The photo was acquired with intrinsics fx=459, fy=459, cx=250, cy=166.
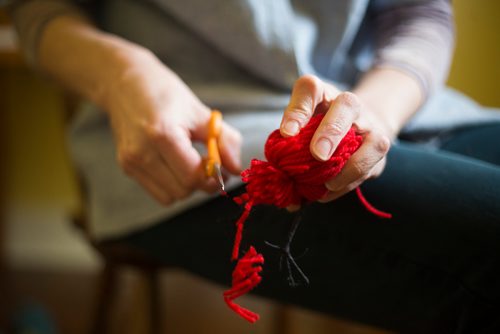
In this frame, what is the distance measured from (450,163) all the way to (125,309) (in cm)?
88

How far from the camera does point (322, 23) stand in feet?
1.67

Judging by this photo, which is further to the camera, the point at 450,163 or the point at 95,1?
the point at 95,1

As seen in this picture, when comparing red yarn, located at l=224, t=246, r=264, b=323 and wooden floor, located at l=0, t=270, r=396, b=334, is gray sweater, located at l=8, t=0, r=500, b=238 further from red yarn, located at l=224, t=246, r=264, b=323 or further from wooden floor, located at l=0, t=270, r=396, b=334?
wooden floor, located at l=0, t=270, r=396, b=334

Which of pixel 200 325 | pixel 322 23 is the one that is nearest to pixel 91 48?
pixel 322 23

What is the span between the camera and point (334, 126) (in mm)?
283

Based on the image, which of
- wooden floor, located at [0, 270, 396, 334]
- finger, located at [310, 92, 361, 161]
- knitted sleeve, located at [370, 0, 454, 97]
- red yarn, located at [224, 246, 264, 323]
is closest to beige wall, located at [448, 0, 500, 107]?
knitted sleeve, located at [370, 0, 454, 97]

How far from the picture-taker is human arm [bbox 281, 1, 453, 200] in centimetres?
29

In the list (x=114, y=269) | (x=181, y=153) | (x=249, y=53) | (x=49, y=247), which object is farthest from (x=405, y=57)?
(x=49, y=247)

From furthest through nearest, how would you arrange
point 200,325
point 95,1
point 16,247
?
point 16,247 → point 200,325 → point 95,1

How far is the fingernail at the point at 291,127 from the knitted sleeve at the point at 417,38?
9.4 inches

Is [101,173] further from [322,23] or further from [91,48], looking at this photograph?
[322,23]

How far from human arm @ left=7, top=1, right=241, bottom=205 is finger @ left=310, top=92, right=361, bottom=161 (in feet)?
0.41

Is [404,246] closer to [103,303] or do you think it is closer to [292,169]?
[292,169]

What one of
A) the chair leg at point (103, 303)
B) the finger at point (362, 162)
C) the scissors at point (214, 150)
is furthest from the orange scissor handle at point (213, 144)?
the chair leg at point (103, 303)
